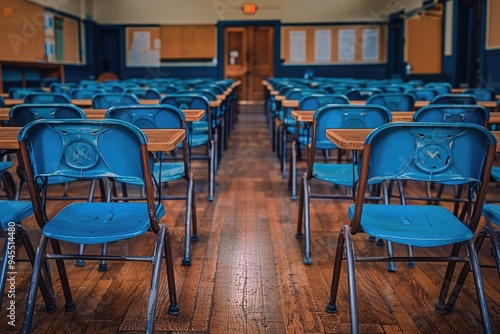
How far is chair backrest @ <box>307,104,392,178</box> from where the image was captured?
2802 mm

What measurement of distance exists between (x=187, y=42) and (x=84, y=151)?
14.1 meters

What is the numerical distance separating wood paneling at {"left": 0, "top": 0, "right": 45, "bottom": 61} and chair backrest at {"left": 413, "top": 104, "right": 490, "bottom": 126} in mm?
9103

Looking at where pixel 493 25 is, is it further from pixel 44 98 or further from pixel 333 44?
pixel 44 98

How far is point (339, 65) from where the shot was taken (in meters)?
15.1

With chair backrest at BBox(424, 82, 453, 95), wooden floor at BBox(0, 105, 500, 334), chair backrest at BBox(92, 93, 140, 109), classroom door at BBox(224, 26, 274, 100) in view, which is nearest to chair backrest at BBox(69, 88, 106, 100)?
chair backrest at BBox(92, 93, 140, 109)

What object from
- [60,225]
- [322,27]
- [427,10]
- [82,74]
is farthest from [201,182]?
[322,27]

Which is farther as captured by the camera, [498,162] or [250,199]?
[498,162]

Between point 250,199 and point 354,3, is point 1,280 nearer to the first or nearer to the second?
point 250,199

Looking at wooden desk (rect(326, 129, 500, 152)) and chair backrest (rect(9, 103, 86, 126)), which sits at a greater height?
chair backrest (rect(9, 103, 86, 126))

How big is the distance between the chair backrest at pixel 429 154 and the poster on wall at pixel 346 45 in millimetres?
13814

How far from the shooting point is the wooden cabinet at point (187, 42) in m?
15.3

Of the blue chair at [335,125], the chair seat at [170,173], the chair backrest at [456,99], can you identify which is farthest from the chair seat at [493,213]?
the chair backrest at [456,99]

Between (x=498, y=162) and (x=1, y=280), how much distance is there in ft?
16.7

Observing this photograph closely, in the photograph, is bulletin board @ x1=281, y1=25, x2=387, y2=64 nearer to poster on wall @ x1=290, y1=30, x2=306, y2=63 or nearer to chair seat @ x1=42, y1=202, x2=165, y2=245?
poster on wall @ x1=290, y1=30, x2=306, y2=63
